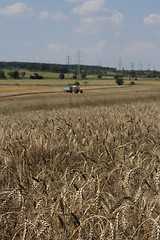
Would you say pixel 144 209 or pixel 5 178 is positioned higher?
pixel 144 209

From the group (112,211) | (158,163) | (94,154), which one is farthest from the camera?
(94,154)

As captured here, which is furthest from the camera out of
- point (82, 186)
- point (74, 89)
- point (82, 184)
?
point (74, 89)

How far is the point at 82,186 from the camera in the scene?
7.75ft

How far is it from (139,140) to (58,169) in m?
1.52

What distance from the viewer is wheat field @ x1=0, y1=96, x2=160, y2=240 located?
1.72 m

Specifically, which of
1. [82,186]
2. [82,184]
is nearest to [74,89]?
[82,186]

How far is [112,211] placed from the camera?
5.40ft

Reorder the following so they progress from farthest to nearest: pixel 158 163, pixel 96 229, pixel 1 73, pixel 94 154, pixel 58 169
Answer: pixel 1 73
pixel 94 154
pixel 58 169
pixel 158 163
pixel 96 229

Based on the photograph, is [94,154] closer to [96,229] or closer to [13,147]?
[13,147]

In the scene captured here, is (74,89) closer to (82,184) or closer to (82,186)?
(82,186)

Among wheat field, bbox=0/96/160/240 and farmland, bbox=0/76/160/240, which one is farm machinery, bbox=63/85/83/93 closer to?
farmland, bbox=0/76/160/240

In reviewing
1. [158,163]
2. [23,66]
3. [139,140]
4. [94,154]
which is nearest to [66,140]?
[94,154]

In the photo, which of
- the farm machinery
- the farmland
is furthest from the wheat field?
the farm machinery

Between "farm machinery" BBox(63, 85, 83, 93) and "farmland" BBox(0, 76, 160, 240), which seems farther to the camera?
"farm machinery" BBox(63, 85, 83, 93)
